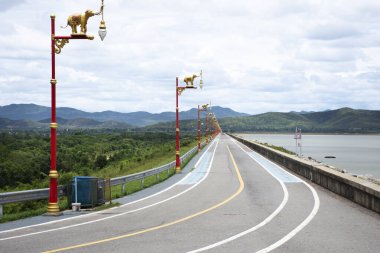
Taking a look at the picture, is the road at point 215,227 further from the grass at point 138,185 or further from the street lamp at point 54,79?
the grass at point 138,185

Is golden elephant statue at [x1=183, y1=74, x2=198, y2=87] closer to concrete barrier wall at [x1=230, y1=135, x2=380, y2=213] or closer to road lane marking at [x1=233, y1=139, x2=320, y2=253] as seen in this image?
concrete barrier wall at [x1=230, y1=135, x2=380, y2=213]

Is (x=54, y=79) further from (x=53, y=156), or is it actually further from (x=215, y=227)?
(x=215, y=227)

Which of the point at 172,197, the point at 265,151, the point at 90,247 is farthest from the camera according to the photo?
the point at 265,151

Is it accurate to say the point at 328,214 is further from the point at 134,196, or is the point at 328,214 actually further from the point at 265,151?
the point at 265,151

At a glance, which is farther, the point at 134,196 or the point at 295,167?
the point at 295,167

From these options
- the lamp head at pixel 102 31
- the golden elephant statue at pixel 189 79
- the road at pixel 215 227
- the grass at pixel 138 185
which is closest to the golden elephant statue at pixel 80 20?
the lamp head at pixel 102 31

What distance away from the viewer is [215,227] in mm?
13336

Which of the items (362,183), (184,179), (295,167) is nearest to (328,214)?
(362,183)

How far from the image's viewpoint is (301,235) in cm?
1205

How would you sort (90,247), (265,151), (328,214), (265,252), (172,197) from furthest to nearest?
(265,151) → (172,197) → (328,214) → (90,247) → (265,252)

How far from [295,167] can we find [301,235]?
22489 mm

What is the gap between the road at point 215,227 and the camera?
1084cm

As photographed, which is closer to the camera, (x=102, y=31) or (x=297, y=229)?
(x=297, y=229)

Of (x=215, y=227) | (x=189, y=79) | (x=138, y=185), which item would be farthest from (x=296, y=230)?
(x=189, y=79)
